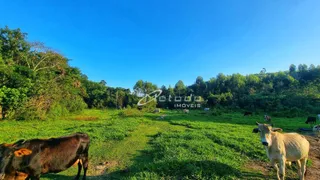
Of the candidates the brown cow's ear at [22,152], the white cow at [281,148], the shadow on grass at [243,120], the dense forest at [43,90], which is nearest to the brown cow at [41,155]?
the brown cow's ear at [22,152]

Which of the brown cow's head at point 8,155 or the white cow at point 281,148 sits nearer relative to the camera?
the brown cow's head at point 8,155

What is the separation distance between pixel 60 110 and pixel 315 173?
20.4 metres

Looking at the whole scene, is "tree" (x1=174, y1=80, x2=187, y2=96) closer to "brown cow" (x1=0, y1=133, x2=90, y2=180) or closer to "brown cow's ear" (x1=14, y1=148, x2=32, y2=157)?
"brown cow" (x1=0, y1=133, x2=90, y2=180)

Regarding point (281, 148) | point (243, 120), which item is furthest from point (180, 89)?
Result: point (281, 148)

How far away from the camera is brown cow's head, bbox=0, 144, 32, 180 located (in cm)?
321

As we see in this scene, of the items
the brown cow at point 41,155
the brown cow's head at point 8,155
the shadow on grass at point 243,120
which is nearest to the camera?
the brown cow's head at point 8,155

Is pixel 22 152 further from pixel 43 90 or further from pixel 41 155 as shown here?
pixel 43 90

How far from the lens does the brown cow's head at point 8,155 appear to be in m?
3.21

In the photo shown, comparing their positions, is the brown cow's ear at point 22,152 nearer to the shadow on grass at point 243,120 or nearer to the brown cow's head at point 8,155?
the brown cow's head at point 8,155

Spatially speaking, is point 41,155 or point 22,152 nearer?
point 22,152

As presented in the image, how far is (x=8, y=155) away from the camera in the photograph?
10.8ft

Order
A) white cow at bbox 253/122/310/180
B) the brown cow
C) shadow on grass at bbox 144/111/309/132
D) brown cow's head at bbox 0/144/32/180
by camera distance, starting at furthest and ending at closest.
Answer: shadow on grass at bbox 144/111/309/132
white cow at bbox 253/122/310/180
the brown cow
brown cow's head at bbox 0/144/32/180

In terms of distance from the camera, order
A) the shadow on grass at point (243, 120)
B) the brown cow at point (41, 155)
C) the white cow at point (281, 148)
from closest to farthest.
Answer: the brown cow at point (41, 155)
the white cow at point (281, 148)
the shadow on grass at point (243, 120)

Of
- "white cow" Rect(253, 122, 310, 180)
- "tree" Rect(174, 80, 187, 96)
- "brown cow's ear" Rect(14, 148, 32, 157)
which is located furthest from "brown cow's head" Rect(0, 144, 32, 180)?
"tree" Rect(174, 80, 187, 96)
